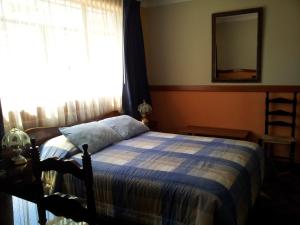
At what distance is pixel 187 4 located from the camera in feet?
13.3

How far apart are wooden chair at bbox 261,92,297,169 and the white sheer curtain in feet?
6.65

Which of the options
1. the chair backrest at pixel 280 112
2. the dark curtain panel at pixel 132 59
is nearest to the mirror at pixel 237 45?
the chair backrest at pixel 280 112

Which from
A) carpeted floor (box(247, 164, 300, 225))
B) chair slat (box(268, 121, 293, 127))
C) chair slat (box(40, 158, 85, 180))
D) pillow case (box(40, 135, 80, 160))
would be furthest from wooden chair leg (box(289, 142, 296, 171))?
chair slat (box(40, 158, 85, 180))

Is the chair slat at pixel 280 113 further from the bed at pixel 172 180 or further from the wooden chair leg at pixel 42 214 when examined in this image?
the wooden chair leg at pixel 42 214

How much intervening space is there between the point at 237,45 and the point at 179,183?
8.43ft

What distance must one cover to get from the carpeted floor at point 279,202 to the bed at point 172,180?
311mm

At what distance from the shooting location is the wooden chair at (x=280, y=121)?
338 centimetres

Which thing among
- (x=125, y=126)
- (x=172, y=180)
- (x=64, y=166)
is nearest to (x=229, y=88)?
(x=125, y=126)

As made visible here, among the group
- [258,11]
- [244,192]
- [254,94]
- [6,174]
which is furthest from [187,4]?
[6,174]

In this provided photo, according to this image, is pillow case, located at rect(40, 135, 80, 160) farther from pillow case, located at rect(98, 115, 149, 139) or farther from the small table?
the small table

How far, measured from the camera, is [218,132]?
3.81m

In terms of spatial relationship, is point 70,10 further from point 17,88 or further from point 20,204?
point 20,204

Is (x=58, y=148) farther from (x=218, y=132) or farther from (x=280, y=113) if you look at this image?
(x=280, y=113)

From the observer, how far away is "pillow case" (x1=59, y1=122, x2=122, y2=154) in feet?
8.62
